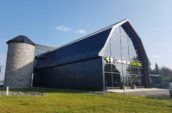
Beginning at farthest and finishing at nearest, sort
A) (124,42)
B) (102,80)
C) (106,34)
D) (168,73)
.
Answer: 1. (168,73)
2. (124,42)
3. (106,34)
4. (102,80)

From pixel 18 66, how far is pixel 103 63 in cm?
1874

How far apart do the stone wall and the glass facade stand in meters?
17.9

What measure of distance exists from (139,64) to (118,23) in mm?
8404

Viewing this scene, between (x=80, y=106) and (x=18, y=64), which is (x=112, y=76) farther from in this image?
(x=18, y=64)

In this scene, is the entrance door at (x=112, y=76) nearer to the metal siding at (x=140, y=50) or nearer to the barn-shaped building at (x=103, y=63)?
the barn-shaped building at (x=103, y=63)

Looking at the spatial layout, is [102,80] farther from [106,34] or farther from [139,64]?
[139,64]

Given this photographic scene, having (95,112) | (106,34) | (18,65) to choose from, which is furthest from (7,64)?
(95,112)

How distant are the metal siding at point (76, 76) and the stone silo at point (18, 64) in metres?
4.10

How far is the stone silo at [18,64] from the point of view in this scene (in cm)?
3456

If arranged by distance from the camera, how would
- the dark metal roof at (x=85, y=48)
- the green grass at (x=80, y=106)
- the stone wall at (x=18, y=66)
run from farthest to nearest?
the stone wall at (x=18, y=66)
the dark metal roof at (x=85, y=48)
the green grass at (x=80, y=106)

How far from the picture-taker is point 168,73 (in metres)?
61.4

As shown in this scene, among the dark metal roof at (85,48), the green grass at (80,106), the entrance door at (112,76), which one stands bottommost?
the green grass at (80,106)

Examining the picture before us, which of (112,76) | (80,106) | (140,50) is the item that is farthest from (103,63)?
(80,106)

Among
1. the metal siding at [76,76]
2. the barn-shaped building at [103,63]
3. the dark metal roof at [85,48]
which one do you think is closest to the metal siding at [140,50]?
the barn-shaped building at [103,63]
